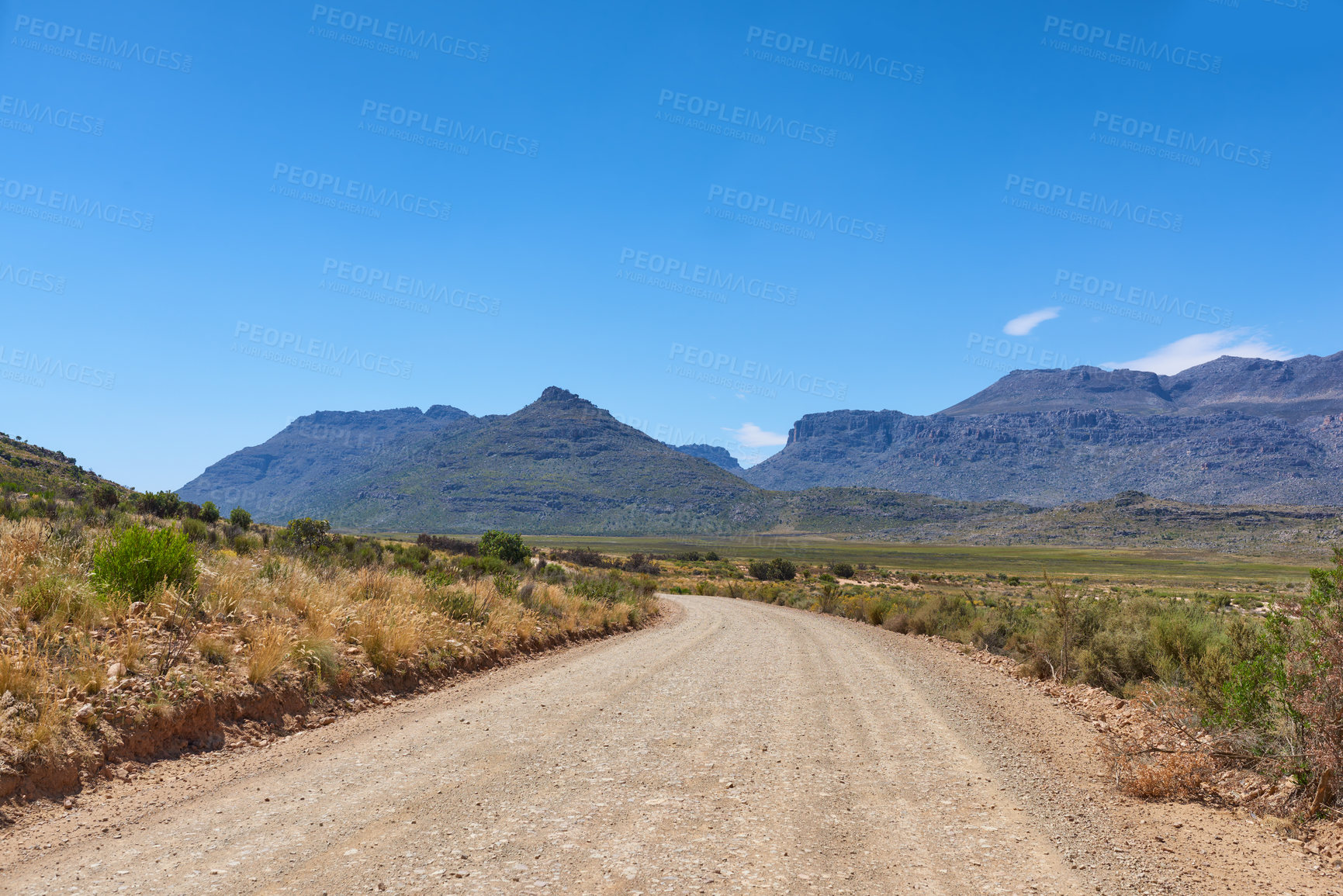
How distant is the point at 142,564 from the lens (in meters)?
8.74

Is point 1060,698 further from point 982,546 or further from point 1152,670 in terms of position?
point 982,546

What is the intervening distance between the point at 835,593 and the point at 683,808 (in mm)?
29199

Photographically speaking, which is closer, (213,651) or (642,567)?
(213,651)

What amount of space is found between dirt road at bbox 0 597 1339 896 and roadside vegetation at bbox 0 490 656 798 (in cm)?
76

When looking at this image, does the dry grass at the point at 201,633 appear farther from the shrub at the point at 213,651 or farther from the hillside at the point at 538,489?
the hillside at the point at 538,489

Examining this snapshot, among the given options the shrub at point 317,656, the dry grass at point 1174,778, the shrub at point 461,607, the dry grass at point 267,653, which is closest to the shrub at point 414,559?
the shrub at point 461,607

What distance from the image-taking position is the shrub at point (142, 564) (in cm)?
846

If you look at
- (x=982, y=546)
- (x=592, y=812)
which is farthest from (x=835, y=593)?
(x=982, y=546)

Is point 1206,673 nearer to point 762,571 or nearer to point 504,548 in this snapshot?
point 504,548

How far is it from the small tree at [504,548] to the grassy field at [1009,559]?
46.0 meters

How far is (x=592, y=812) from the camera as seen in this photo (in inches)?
204

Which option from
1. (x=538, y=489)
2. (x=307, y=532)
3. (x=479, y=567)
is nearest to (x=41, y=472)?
(x=307, y=532)

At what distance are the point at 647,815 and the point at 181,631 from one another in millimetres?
6257

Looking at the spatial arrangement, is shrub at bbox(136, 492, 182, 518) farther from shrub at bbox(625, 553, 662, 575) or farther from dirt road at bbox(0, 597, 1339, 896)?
shrub at bbox(625, 553, 662, 575)
